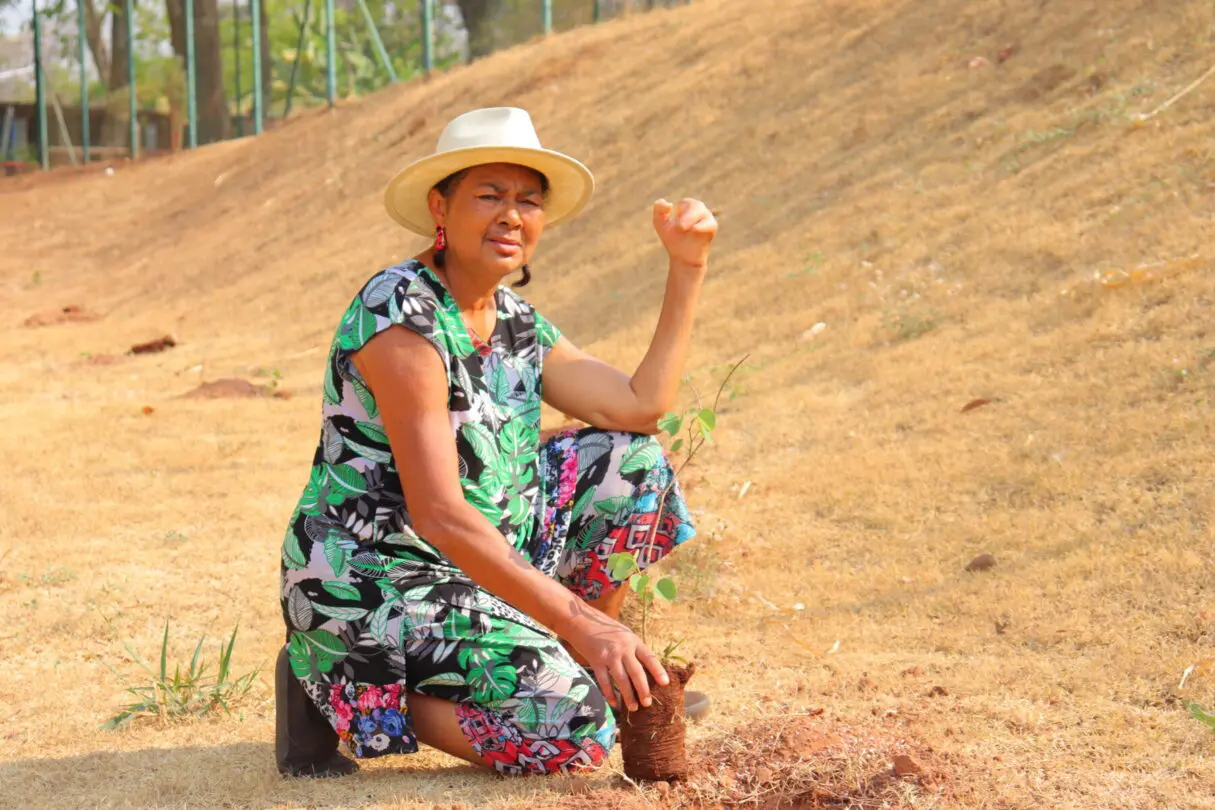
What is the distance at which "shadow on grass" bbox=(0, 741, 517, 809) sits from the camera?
263 cm

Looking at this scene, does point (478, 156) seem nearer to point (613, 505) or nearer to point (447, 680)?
point (613, 505)

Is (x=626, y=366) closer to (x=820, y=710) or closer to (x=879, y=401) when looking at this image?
(x=879, y=401)

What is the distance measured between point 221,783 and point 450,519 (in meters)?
0.81

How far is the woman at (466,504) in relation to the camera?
2588 millimetres

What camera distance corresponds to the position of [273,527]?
197 inches

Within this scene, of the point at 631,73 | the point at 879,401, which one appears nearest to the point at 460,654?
the point at 879,401

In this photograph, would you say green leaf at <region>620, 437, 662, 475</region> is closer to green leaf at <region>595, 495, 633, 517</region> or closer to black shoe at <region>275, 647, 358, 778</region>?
green leaf at <region>595, 495, 633, 517</region>

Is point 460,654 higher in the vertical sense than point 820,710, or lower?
higher

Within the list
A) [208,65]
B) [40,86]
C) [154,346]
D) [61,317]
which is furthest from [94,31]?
[154,346]

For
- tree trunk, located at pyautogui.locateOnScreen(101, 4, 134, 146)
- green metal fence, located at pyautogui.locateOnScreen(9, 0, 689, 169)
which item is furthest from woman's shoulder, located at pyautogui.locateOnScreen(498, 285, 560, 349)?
tree trunk, located at pyautogui.locateOnScreen(101, 4, 134, 146)

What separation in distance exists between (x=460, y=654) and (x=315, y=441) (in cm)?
395

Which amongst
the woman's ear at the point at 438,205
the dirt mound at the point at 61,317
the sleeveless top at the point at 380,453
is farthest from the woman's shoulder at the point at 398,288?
the dirt mound at the point at 61,317

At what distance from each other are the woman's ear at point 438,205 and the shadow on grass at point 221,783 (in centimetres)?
115

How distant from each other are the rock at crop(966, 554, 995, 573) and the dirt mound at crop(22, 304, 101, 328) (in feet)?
31.6
